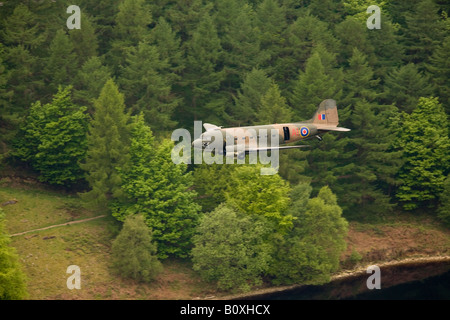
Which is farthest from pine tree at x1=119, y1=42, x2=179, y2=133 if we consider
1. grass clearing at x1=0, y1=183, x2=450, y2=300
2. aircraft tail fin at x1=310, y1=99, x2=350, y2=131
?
aircraft tail fin at x1=310, y1=99, x2=350, y2=131

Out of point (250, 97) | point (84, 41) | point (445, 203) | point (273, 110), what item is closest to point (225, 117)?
point (250, 97)

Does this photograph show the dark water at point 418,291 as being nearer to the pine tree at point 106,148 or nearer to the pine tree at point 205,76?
the pine tree at point 106,148

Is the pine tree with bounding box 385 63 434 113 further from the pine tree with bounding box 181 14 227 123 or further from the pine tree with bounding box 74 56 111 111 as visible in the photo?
the pine tree with bounding box 74 56 111 111

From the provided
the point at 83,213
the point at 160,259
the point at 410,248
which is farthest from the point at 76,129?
the point at 410,248

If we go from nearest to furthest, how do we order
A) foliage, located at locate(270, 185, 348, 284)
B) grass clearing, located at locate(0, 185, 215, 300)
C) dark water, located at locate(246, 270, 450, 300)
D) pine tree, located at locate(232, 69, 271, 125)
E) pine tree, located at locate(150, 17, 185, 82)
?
grass clearing, located at locate(0, 185, 215, 300) → dark water, located at locate(246, 270, 450, 300) → foliage, located at locate(270, 185, 348, 284) → pine tree, located at locate(232, 69, 271, 125) → pine tree, located at locate(150, 17, 185, 82)

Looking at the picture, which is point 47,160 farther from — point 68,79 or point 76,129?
point 68,79

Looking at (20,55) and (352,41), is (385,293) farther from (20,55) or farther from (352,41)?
(20,55)
